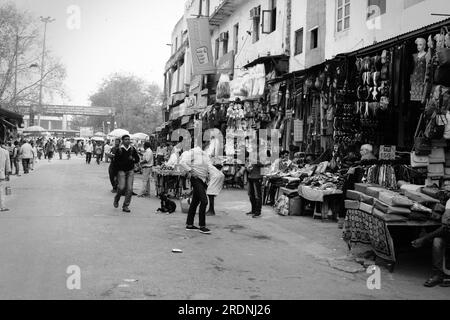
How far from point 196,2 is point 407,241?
1162 inches

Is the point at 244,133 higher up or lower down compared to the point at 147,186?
higher up

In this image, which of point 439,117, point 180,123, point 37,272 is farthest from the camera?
point 180,123

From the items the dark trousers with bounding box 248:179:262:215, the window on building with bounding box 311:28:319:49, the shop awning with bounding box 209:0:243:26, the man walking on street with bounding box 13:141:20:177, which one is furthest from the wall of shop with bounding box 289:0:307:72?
the man walking on street with bounding box 13:141:20:177

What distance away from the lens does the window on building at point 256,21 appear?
22.0m

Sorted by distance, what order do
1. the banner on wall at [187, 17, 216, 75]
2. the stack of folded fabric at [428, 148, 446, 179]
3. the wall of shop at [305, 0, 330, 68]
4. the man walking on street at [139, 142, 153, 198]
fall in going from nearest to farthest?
1. the stack of folded fabric at [428, 148, 446, 179]
2. the man walking on street at [139, 142, 153, 198]
3. the wall of shop at [305, 0, 330, 68]
4. the banner on wall at [187, 17, 216, 75]

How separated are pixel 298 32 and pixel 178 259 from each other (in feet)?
43.6

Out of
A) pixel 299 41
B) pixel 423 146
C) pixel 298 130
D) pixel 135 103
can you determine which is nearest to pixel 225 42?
pixel 299 41

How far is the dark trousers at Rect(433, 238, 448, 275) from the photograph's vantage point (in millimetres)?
6316

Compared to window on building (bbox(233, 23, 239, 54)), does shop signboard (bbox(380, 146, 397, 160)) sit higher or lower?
lower

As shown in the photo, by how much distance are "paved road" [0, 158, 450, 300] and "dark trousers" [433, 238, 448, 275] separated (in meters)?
0.29

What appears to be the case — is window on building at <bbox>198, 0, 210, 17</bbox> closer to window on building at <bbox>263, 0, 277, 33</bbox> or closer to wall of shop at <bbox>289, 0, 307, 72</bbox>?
window on building at <bbox>263, 0, 277, 33</bbox>
